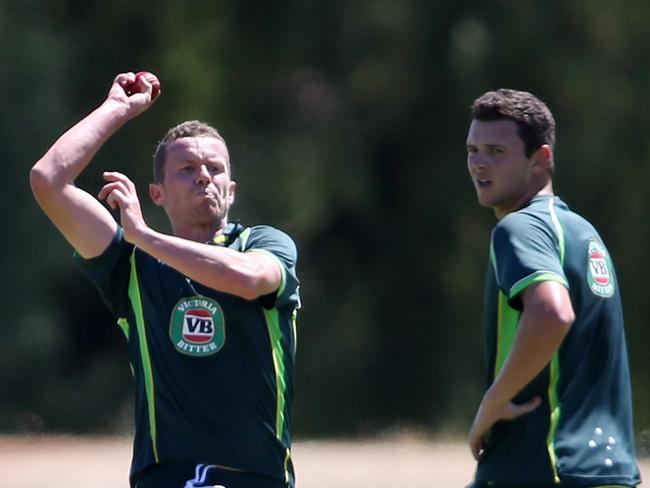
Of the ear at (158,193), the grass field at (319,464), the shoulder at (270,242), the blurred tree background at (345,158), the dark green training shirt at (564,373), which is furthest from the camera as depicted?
the blurred tree background at (345,158)

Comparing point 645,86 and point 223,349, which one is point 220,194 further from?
point 645,86

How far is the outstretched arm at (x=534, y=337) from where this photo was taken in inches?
131

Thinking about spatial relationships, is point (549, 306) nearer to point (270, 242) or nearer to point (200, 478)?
point (270, 242)

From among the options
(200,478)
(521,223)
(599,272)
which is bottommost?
(200,478)

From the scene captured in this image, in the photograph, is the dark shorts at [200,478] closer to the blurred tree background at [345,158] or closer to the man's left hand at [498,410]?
the man's left hand at [498,410]

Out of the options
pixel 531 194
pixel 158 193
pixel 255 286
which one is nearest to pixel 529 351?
pixel 531 194

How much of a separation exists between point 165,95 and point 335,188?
86.9 inches

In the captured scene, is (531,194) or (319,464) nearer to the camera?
(531,194)

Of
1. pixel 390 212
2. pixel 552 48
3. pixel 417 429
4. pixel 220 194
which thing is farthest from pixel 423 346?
pixel 220 194

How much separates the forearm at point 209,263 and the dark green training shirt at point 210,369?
132 millimetres

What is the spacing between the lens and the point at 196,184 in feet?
13.2

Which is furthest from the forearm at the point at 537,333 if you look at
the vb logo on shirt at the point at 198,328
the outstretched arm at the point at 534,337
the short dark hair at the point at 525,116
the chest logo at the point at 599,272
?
the vb logo on shirt at the point at 198,328

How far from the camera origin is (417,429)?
40.6 ft

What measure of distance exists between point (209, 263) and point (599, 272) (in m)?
1.05
